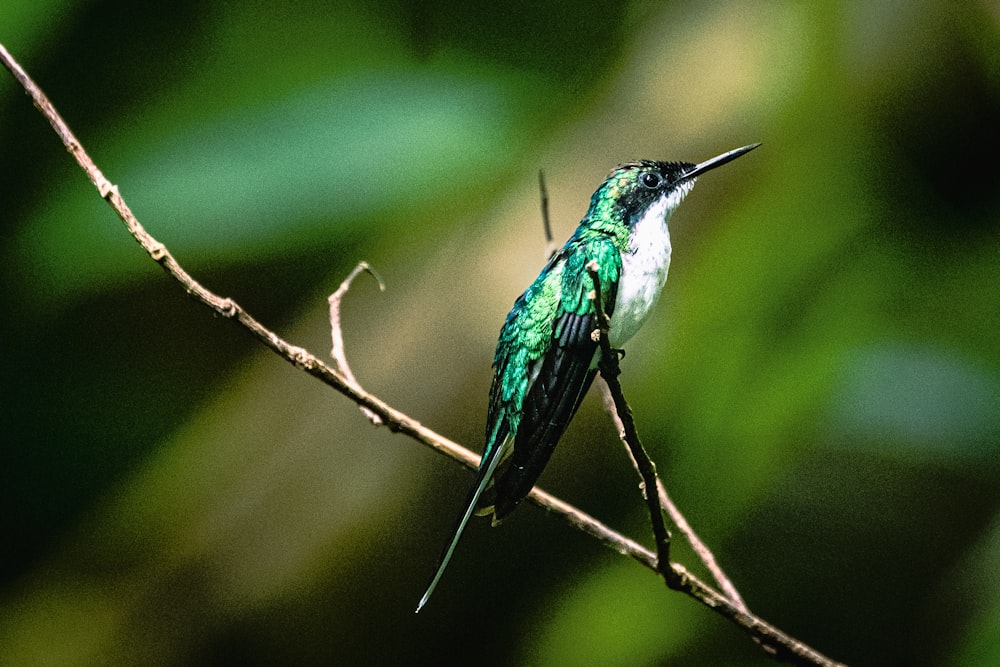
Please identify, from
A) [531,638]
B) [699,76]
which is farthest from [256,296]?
[699,76]

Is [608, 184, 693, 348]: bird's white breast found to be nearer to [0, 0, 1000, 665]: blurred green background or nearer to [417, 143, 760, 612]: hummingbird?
[417, 143, 760, 612]: hummingbird

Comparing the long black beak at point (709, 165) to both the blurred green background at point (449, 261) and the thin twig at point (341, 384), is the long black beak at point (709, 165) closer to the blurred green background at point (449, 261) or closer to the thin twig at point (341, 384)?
the thin twig at point (341, 384)

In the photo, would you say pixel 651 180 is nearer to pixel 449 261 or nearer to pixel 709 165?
pixel 709 165

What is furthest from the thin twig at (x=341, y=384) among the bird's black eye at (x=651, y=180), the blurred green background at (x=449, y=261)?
the blurred green background at (x=449, y=261)

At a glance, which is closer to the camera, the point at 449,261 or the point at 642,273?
the point at 642,273

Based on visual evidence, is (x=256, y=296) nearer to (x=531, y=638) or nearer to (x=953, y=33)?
(x=531, y=638)

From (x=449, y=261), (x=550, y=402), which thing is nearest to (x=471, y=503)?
(x=550, y=402)
